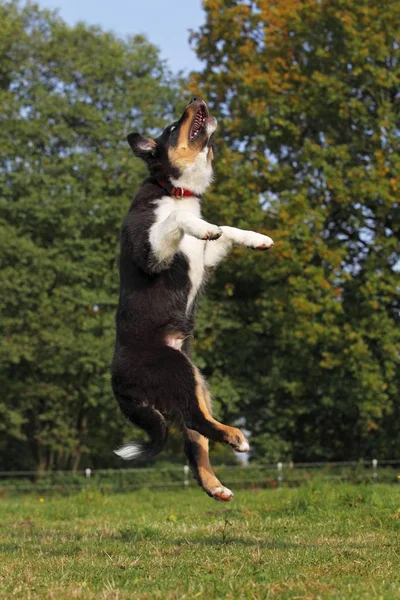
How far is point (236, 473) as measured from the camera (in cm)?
2219

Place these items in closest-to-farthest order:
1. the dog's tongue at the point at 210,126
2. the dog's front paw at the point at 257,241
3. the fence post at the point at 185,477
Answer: the dog's front paw at the point at 257,241 → the dog's tongue at the point at 210,126 → the fence post at the point at 185,477

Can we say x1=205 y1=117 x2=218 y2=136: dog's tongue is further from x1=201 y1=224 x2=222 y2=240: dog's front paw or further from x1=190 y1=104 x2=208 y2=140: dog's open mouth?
x1=201 y1=224 x2=222 y2=240: dog's front paw

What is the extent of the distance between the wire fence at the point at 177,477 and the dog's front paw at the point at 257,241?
15144 millimetres

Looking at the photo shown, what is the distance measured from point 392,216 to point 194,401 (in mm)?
18059

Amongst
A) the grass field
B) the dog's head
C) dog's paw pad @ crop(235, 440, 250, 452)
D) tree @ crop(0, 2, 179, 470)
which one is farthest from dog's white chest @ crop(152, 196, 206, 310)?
tree @ crop(0, 2, 179, 470)

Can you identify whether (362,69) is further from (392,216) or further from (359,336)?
(359,336)

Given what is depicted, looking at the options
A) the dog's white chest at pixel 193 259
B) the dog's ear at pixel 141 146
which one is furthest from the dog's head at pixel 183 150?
the dog's white chest at pixel 193 259

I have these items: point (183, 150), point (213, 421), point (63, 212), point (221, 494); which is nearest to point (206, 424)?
point (213, 421)

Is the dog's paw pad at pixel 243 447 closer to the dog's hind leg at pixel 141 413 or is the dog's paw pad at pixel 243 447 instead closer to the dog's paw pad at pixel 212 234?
the dog's hind leg at pixel 141 413

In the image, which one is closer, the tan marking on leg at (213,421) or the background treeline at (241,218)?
the tan marking on leg at (213,421)

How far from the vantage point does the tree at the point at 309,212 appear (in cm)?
2159

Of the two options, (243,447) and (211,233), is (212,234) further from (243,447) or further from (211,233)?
(243,447)

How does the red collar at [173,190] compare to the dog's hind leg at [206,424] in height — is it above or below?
above

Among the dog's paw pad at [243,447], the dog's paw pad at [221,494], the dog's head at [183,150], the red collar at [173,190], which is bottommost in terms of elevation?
the dog's paw pad at [221,494]
